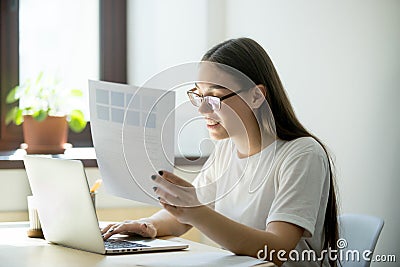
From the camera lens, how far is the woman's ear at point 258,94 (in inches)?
75.7

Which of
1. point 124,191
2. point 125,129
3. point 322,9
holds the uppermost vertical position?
point 322,9

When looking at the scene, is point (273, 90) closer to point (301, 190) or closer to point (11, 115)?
point (301, 190)

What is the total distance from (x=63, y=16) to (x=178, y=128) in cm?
193

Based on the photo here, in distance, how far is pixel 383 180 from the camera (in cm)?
248

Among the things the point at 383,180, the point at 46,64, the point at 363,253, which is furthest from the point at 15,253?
the point at 46,64

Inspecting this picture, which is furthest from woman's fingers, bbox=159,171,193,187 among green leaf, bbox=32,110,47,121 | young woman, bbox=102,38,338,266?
green leaf, bbox=32,110,47,121

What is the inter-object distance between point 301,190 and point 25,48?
1971mm

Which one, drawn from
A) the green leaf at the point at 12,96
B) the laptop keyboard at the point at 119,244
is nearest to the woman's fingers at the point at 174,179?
the laptop keyboard at the point at 119,244

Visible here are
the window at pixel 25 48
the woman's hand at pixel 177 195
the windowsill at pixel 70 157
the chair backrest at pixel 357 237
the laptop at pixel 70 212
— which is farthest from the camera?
the window at pixel 25 48

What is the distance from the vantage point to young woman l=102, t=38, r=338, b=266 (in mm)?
1737

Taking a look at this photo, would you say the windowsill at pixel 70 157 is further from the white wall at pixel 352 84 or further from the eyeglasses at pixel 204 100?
the eyeglasses at pixel 204 100

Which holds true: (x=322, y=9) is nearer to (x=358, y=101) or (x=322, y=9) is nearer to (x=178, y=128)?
(x=358, y=101)

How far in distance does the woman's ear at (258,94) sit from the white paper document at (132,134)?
405 mm

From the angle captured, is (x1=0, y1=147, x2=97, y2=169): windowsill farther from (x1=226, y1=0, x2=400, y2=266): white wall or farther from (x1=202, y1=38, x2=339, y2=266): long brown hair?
(x1=202, y1=38, x2=339, y2=266): long brown hair
